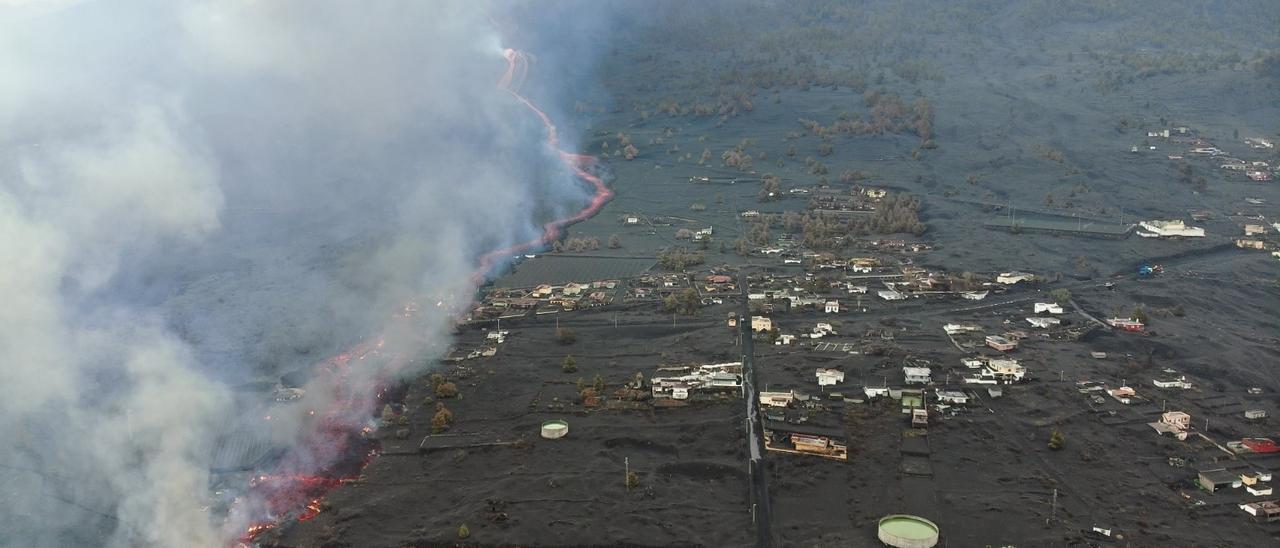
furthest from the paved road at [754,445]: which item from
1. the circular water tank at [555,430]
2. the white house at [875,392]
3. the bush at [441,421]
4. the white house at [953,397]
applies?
the bush at [441,421]

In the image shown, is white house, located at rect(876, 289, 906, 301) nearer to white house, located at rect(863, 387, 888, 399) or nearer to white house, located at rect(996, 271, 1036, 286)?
white house, located at rect(996, 271, 1036, 286)

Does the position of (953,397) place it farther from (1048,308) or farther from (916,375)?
(1048,308)

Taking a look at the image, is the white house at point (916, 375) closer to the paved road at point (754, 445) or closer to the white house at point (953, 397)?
the white house at point (953, 397)

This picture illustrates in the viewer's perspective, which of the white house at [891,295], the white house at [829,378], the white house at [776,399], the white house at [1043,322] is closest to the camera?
the white house at [776,399]

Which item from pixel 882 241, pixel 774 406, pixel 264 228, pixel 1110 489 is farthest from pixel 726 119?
pixel 1110 489

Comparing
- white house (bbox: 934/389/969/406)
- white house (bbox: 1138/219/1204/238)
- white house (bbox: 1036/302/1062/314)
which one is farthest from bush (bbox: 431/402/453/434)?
Result: white house (bbox: 1138/219/1204/238)

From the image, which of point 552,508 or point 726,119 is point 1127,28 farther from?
point 552,508
